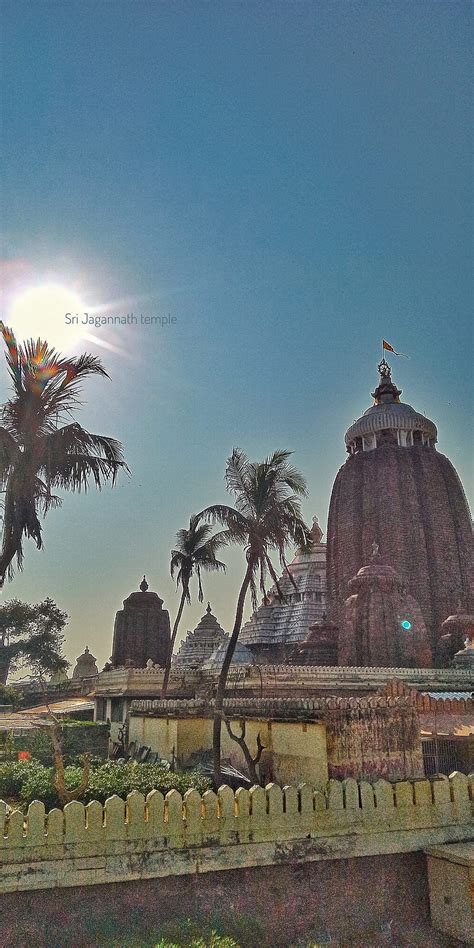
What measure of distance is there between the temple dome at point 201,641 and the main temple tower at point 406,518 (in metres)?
13.6

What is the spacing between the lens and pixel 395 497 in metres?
52.1

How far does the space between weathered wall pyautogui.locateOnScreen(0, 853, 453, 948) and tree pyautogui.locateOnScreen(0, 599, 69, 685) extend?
50278mm

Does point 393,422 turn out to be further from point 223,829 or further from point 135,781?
point 223,829

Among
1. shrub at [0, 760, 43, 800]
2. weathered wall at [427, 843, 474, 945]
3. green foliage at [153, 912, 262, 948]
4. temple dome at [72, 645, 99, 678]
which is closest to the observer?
green foliage at [153, 912, 262, 948]

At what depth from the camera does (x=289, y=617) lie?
6022cm

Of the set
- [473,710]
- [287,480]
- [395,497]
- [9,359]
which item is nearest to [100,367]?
[9,359]

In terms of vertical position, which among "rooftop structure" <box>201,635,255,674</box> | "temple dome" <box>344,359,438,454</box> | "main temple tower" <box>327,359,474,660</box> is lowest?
"rooftop structure" <box>201,635,255,674</box>

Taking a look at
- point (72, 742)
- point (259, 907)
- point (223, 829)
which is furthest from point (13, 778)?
point (72, 742)

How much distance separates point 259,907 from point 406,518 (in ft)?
142

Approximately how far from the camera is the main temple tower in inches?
1938

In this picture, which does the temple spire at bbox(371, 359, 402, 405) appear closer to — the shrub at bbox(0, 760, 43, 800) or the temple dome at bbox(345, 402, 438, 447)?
the temple dome at bbox(345, 402, 438, 447)

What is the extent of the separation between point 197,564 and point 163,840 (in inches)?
690

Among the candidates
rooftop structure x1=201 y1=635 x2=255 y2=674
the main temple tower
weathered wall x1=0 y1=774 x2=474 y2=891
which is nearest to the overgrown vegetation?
weathered wall x1=0 y1=774 x2=474 y2=891

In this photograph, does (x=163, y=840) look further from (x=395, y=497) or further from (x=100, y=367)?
(x=395, y=497)
